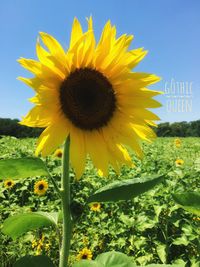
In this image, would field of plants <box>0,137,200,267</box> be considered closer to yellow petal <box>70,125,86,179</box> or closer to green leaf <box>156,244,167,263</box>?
green leaf <box>156,244,167,263</box>

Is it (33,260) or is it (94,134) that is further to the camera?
(94,134)

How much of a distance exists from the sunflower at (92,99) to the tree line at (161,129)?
1048 inches

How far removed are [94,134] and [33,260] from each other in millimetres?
652

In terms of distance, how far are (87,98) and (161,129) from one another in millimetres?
49435

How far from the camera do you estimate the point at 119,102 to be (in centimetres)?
205

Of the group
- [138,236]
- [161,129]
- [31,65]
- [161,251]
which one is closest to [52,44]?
[31,65]

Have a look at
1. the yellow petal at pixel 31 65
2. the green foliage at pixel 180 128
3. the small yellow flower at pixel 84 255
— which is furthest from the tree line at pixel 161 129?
the yellow petal at pixel 31 65

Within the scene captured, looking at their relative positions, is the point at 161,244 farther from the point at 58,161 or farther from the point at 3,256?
the point at 58,161

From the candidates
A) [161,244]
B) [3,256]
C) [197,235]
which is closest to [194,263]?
[197,235]

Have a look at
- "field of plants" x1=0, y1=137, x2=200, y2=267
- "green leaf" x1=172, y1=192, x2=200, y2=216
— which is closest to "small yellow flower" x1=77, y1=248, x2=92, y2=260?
"field of plants" x1=0, y1=137, x2=200, y2=267

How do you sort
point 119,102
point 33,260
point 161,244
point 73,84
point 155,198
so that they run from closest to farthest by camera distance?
point 33,260, point 73,84, point 119,102, point 161,244, point 155,198

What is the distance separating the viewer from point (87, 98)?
6.32ft

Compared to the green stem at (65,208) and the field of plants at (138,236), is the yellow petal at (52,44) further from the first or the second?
the field of plants at (138,236)

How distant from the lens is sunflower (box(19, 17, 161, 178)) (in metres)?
1.72
